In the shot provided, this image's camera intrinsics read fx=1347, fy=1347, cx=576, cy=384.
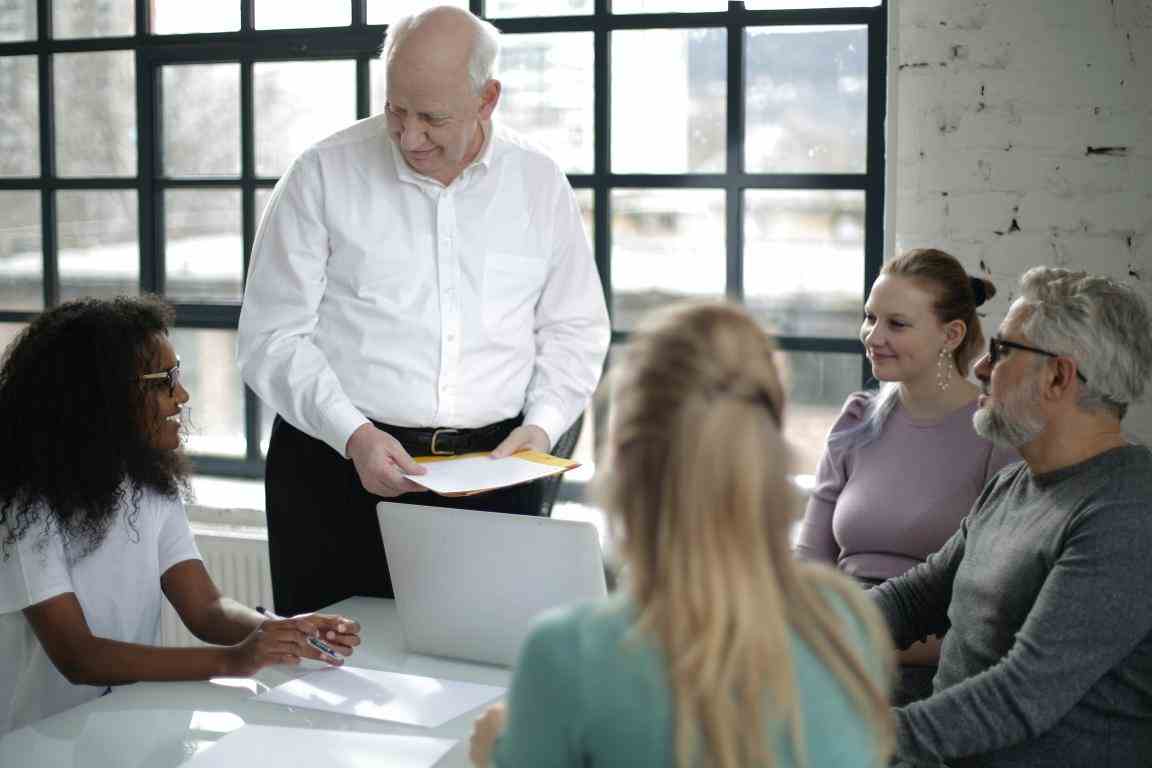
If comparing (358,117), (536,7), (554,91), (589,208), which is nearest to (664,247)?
(589,208)

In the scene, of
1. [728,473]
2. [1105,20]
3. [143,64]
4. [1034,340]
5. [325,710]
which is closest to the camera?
[728,473]

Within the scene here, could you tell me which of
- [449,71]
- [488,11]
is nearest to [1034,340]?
[449,71]

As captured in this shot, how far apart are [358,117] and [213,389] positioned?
37.2 inches

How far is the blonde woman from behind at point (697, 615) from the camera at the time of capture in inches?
36.9

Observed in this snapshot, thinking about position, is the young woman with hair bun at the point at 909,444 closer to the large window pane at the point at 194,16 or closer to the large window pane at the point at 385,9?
the large window pane at the point at 385,9

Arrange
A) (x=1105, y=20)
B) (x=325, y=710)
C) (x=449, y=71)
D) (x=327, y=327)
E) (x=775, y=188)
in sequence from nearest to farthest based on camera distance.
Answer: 1. (x=325, y=710)
2. (x=449, y=71)
3. (x=327, y=327)
4. (x=1105, y=20)
5. (x=775, y=188)

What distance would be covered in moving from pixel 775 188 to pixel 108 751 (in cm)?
240

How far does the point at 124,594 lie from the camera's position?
211 cm

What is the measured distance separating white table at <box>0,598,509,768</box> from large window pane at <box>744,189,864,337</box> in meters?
1.91

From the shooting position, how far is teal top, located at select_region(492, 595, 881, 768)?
945 millimetres

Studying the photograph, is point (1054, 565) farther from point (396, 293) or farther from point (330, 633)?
point (396, 293)

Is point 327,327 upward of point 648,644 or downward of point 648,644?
upward

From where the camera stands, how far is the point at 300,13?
149 inches

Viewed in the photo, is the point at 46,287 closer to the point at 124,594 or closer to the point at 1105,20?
the point at 124,594
